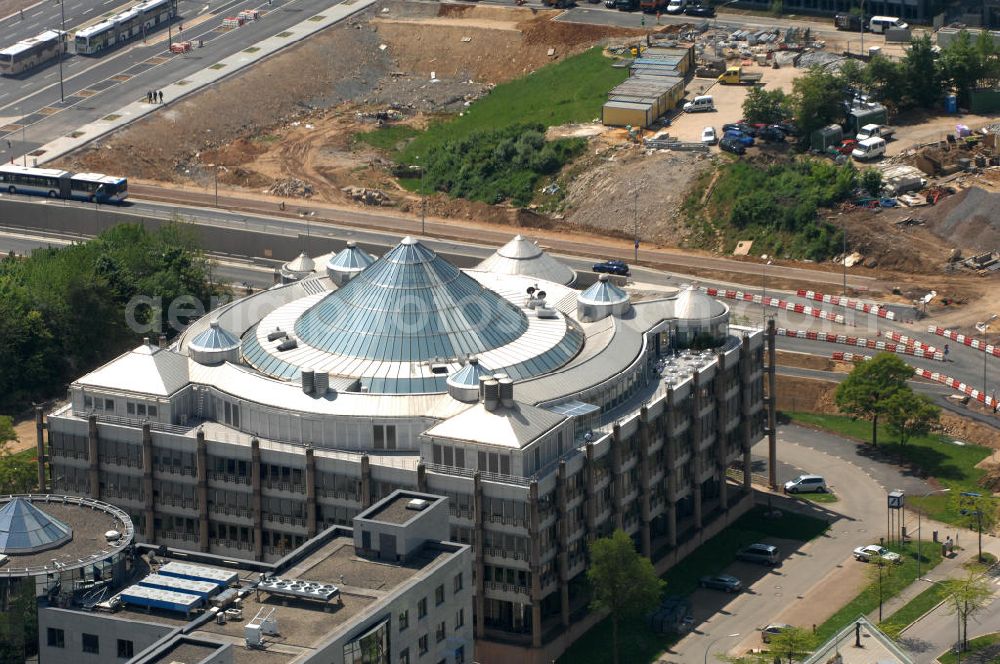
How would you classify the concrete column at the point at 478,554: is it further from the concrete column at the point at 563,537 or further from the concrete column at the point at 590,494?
the concrete column at the point at 590,494

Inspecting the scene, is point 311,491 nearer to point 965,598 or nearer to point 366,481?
point 366,481

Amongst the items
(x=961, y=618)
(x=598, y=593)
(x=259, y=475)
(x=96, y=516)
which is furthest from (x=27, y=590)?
(x=961, y=618)

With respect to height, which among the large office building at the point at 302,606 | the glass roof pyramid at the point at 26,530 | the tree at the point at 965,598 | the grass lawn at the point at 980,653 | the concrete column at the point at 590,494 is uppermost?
the glass roof pyramid at the point at 26,530

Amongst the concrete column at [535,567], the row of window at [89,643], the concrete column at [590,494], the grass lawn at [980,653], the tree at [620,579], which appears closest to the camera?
the row of window at [89,643]

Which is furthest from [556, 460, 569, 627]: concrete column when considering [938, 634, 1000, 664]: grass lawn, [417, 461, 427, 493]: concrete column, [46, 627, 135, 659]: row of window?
[46, 627, 135, 659]: row of window

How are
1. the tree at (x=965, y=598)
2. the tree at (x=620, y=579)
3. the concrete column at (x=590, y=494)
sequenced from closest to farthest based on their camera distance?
the tree at (x=620, y=579)
the tree at (x=965, y=598)
the concrete column at (x=590, y=494)

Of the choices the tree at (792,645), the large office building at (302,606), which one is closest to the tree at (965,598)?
the tree at (792,645)

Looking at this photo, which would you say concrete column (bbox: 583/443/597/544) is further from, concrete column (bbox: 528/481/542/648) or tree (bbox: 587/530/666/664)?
concrete column (bbox: 528/481/542/648)

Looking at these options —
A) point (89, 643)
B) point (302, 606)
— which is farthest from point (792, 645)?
point (89, 643)
